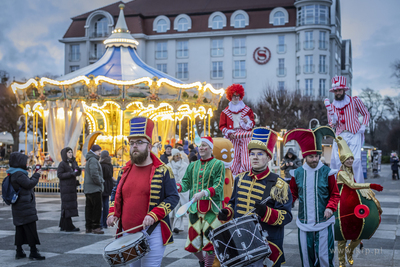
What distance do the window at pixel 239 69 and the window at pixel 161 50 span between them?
27.8 ft

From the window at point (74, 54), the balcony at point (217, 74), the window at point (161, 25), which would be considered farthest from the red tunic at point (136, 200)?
the window at point (74, 54)

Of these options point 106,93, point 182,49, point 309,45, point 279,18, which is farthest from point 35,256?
point 182,49

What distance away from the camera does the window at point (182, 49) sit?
2286 inches

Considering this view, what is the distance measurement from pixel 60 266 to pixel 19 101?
620 inches

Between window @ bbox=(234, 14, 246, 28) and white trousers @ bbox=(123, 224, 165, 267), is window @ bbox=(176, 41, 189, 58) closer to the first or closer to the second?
window @ bbox=(234, 14, 246, 28)

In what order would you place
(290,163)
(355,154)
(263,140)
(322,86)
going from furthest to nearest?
(322,86), (290,163), (355,154), (263,140)

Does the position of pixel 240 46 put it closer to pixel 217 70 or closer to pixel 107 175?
pixel 217 70

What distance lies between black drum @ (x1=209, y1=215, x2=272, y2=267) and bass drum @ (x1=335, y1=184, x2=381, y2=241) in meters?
2.73

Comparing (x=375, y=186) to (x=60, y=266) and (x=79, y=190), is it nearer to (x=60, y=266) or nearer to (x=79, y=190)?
(x=60, y=266)

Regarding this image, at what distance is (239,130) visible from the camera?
9211mm

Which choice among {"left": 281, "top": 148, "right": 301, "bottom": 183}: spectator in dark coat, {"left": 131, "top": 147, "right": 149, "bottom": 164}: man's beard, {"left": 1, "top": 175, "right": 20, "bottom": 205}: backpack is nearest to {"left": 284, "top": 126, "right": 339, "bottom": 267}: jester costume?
{"left": 131, "top": 147, "right": 149, "bottom": 164}: man's beard

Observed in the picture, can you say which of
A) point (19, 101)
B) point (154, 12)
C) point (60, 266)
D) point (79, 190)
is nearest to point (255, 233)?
point (60, 266)

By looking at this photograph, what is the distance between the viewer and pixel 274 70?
56375mm

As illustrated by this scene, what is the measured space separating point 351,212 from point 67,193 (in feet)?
19.6
